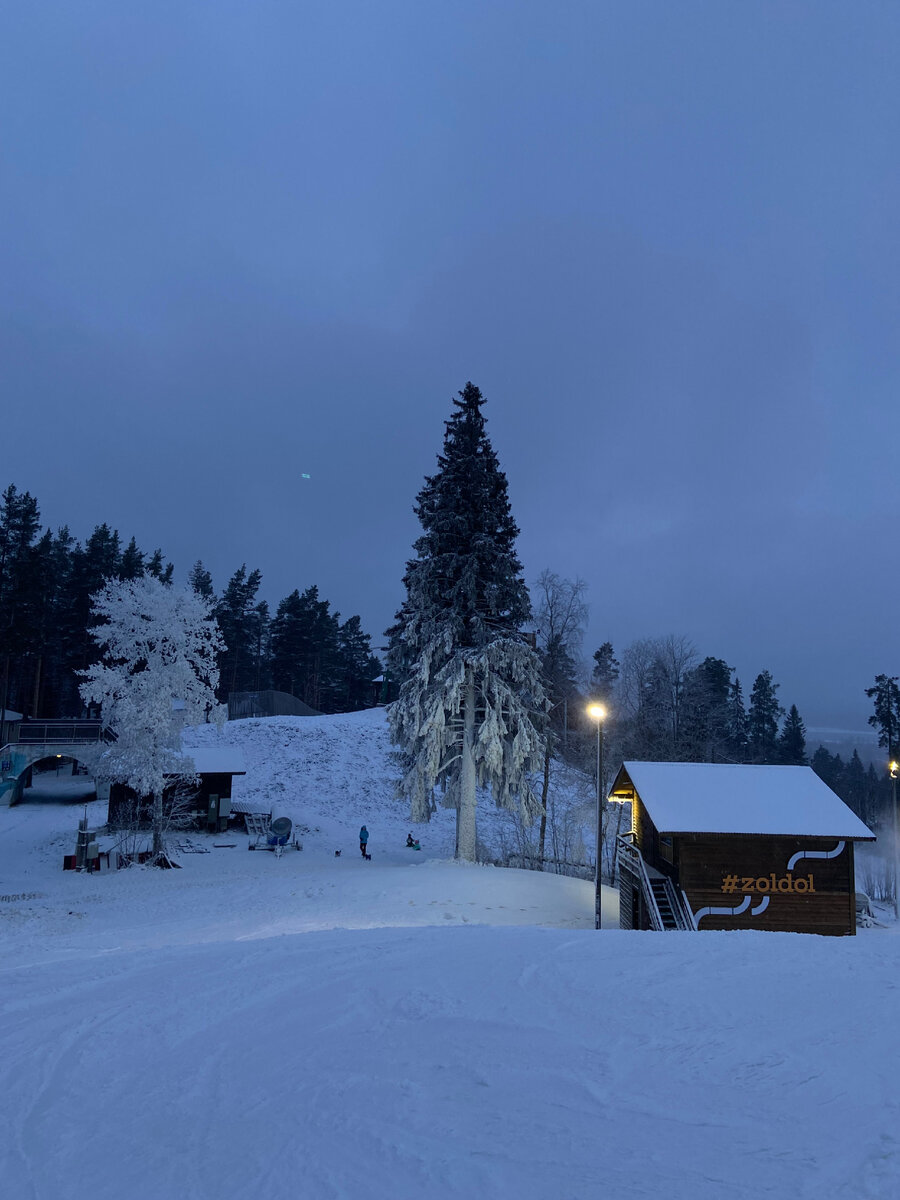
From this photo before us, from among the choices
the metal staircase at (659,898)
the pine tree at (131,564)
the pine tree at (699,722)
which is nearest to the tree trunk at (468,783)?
the metal staircase at (659,898)

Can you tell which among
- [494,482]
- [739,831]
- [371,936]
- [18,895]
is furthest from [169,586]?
[739,831]

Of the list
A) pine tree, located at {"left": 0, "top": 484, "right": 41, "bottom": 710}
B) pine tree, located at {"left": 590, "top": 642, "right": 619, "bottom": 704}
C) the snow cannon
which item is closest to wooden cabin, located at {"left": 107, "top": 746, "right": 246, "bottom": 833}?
the snow cannon

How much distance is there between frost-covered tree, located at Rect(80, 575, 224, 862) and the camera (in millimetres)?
25125

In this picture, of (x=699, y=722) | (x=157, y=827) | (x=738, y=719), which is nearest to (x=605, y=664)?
(x=738, y=719)

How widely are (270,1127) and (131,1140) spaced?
0.98 m

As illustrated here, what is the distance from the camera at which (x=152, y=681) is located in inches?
1005

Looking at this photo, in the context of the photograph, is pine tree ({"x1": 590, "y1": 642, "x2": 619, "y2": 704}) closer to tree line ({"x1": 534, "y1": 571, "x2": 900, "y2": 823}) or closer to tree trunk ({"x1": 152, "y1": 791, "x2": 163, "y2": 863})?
tree line ({"x1": 534, "y1": 571, "x2": 900, "y2": 823})

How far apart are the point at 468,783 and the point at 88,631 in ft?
49.6

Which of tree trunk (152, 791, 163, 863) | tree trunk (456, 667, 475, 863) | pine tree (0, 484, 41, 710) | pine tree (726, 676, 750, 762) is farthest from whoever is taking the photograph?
pine tree (726, 676, 750, 762)

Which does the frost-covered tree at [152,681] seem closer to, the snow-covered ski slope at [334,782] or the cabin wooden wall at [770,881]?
the snow-covered ski slope at [334,782]

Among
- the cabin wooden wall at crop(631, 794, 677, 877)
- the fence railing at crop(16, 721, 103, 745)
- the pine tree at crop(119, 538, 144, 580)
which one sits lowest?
the cabin wooden wall at crop(631, 794, 677, 877)

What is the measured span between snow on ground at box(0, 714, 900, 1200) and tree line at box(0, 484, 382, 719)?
18016mm

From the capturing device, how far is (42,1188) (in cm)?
428

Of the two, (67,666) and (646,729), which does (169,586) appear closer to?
(646,729)
